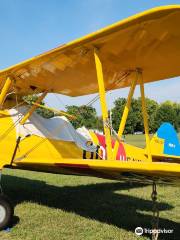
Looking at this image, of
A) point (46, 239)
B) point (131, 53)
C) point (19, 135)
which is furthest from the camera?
point (19, 135)

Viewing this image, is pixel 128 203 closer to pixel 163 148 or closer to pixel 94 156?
pixel 94 156

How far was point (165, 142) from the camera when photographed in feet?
28.9

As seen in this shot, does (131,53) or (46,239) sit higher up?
(131,53)

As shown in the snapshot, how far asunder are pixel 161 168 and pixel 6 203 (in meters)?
2.36

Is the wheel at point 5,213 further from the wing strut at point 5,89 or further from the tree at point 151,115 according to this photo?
the tree at point 151,115

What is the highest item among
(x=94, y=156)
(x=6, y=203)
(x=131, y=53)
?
(x=131, y=53)

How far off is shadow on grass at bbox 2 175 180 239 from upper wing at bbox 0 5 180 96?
7.11ft

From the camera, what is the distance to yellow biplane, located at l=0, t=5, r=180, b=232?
4036 mm

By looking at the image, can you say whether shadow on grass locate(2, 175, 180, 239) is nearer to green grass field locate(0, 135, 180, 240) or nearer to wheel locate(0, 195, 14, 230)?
green grass field locate(0, 135, 180, 240)

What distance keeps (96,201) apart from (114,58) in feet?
9.08

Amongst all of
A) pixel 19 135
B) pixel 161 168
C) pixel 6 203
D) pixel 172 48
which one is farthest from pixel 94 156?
pixel 161 168

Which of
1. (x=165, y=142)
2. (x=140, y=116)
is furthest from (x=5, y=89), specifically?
(x=140, y=116)

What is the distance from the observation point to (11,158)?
5355 mm

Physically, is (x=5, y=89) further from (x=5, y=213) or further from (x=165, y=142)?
(x=165, y=142)
